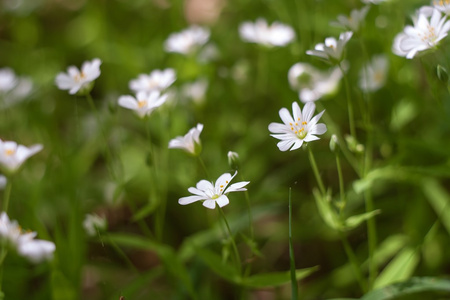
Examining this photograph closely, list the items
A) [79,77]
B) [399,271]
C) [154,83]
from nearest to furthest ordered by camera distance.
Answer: [399,271] < [79,77] < [154,83]

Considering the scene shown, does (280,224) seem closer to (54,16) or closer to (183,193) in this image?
(183,193)

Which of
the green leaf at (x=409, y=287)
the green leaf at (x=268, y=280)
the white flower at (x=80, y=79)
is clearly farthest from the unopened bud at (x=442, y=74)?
the white flower at (x=80, y=79)

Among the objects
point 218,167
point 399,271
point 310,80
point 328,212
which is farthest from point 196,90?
point 399,271

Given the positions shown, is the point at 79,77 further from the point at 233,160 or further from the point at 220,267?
the point at 220,267

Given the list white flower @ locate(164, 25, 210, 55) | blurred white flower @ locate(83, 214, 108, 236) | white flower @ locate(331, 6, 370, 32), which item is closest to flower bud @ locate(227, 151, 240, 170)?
blurred white flower @ locate(83, 214, 108, 236)

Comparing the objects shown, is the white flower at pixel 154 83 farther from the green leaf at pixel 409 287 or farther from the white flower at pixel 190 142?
the green leaf at pixel 409 287

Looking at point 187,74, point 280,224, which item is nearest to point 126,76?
point 187,74
